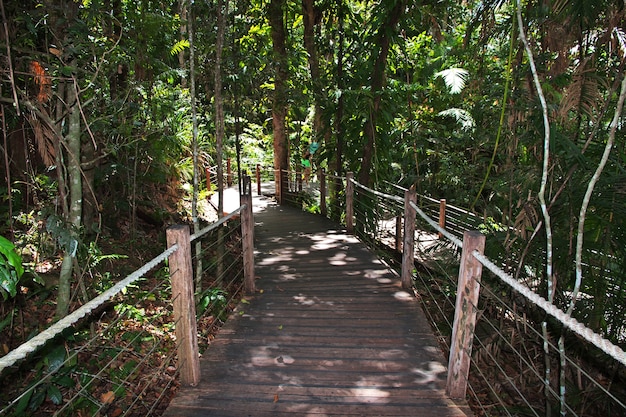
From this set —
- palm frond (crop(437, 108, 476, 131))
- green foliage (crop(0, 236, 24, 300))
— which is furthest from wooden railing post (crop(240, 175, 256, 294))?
palm frond (crop(437, 108, 476, 131))

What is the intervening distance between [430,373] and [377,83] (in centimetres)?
566

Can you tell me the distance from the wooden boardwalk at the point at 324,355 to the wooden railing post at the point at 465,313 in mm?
157

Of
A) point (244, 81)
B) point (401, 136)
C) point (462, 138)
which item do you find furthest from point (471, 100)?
point (244, 81)

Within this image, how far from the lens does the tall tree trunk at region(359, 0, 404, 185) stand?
693 cm

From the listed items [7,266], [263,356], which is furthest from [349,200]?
[7,266]

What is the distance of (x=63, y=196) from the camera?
3428mm

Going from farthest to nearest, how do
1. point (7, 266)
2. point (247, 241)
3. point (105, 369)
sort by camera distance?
1. point (247, 241)
2. point (105, 369)
3. point (7, 266)

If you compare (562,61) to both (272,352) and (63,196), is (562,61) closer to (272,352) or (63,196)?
(272,352)

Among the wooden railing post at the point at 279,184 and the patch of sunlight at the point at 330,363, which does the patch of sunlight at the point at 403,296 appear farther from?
the wooden railing post at the point at 279,184

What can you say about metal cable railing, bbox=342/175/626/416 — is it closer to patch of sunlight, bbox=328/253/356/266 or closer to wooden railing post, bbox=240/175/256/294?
patch of sunlight, bbox=328/253/356/266

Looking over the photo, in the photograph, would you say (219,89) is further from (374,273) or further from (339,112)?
(339,112)

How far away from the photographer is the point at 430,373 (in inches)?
115

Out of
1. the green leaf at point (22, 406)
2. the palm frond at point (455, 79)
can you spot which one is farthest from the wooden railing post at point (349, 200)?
the green leaf at point (22, 406)

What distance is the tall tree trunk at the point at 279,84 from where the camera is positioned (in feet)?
26.1
